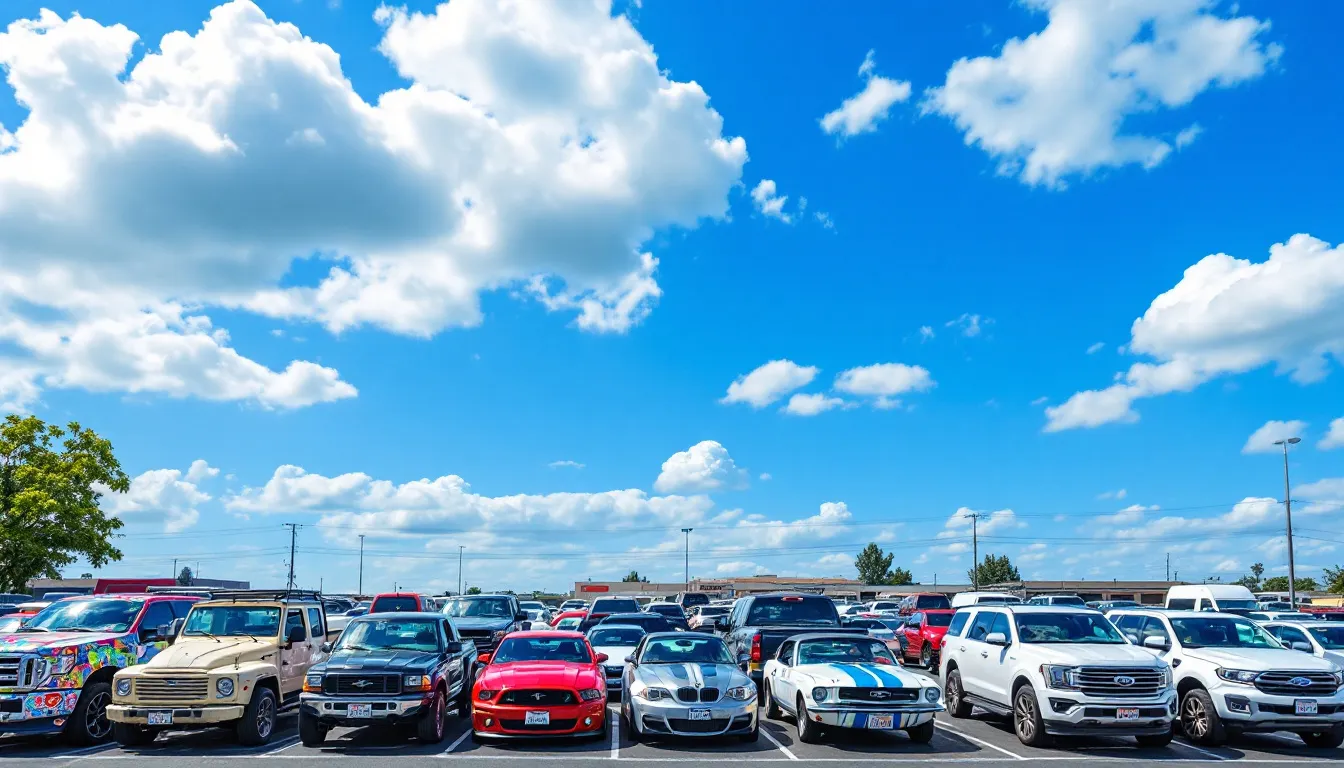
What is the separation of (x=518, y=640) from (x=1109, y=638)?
8.37 metres

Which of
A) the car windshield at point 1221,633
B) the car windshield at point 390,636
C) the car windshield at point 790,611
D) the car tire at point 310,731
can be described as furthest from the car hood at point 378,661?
the car windshield at point 1221,633

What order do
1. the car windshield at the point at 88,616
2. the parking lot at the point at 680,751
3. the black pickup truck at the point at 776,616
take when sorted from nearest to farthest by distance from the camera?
the parking lot at the point at 680,751
the car windshield at the point at 88,616
the black pickup truck at the point at 776,616

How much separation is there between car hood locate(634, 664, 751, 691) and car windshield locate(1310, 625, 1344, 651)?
10644 mm

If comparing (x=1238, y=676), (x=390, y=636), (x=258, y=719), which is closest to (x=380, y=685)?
(x=390, y=636)

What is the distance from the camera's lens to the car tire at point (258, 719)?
13055mm

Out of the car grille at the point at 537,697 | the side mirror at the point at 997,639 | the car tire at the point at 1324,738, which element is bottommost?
the car tire at the point at 1324,738

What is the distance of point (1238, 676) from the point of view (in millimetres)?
13336

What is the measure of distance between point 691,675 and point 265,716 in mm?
5695

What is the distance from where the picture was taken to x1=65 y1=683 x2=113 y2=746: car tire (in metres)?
13.5

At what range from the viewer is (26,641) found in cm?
1373

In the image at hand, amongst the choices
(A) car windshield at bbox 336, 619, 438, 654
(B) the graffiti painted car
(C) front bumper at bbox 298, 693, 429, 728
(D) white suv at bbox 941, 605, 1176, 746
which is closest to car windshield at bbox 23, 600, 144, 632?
(B) the graffiti painted car

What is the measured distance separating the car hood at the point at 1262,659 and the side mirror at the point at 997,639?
258 centimetres

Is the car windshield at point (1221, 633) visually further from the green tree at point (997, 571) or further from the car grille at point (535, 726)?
the green tree at point (997, 571)

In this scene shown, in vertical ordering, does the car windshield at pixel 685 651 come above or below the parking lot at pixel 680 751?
above
